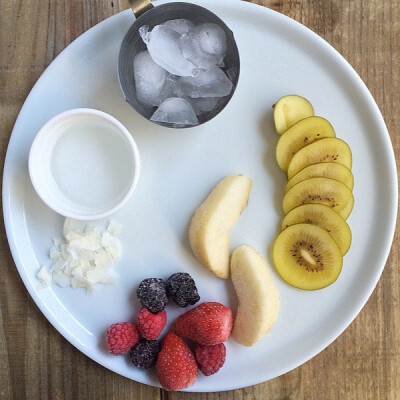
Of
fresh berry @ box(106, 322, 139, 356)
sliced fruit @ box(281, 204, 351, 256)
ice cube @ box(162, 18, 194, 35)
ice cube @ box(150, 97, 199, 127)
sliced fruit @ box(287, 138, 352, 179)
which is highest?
ice cube @ box(162, 18, 194, 35)

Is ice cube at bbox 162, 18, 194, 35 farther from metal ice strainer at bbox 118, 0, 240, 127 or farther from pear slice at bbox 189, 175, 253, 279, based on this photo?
pear slice at bbox 189, 175, 253, 279

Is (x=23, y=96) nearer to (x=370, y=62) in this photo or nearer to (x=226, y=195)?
(x=226, y=195)

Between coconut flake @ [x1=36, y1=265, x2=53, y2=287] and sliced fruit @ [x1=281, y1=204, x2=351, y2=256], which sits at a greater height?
sliced fruit @ [x1=281, y1=204, x2=351, y2=256]

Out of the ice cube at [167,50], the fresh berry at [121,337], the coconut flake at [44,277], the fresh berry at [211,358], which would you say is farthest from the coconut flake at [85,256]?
the ice cube at [167,50]

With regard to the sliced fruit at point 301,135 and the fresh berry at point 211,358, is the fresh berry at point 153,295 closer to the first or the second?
the fresh berry at point 211,358

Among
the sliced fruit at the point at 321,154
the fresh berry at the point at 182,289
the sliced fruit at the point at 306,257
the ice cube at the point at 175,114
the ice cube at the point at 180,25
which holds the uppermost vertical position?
the ice cube at the point at 180,25

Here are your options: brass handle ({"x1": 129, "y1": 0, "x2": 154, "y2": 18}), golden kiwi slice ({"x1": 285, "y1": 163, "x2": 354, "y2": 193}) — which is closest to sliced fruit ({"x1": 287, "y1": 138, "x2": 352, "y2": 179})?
golden kiwi slice ({"x1": 285, "y1": 163, "x2": 354, "y2": 193})

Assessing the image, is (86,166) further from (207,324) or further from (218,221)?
(207,324)
